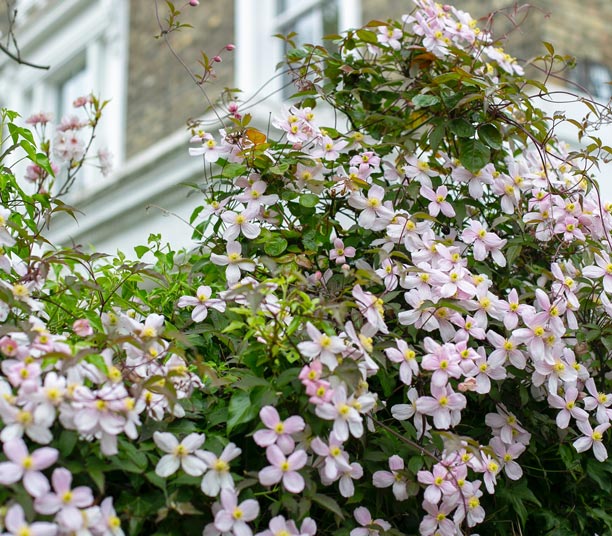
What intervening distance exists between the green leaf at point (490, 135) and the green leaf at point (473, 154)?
0.05 feet

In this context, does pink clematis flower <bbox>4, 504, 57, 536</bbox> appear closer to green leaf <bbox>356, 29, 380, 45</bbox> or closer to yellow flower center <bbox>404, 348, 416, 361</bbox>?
yellow flower center <bbox>404, 348, 416, 361</bbox>

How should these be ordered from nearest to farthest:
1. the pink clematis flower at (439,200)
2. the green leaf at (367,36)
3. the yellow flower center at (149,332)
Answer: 1. the yellow flower center at (149,332)
2. the pink clematis flower at (439,200)
3. the green leaf at (367,36)

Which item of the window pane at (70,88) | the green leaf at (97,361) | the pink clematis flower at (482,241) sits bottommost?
the window pane at (70,88)

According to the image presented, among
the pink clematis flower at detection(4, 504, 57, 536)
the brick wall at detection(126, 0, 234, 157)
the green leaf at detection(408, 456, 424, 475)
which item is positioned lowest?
the brick wall at detection(126, 0, 234, 157)

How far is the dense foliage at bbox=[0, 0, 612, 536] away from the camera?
127 cm

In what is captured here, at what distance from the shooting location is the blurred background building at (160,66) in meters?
3.75

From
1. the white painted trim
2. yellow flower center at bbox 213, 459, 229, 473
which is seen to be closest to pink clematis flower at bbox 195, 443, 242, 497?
yellow flower center at bbox 213, 459, 229, 473

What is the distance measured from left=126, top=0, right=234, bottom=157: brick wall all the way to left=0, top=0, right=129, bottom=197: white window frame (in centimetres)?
12

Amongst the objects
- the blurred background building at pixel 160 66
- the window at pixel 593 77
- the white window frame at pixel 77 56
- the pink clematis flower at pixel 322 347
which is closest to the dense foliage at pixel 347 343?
the pink clematis flower at pixel 322 347

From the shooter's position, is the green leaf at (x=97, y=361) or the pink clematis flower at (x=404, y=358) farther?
the pink clematis flower at (x=404, y=358)

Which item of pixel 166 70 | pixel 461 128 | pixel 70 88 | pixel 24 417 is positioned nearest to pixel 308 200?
pixel 461 128

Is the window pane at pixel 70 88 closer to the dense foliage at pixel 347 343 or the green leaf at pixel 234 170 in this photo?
the dense foliage at pixel 347 343

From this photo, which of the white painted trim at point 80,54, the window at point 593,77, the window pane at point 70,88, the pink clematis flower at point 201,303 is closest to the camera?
the pink clematis flower at point 201,303

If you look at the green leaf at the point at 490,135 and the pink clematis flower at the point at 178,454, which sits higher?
the green leaf at the point at 490,135
